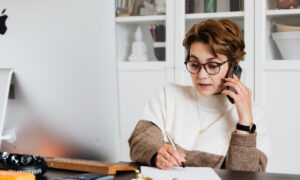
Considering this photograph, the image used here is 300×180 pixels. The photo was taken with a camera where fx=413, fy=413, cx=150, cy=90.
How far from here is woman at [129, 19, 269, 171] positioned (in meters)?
1.35

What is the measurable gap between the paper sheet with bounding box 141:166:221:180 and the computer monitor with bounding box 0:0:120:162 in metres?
0.15

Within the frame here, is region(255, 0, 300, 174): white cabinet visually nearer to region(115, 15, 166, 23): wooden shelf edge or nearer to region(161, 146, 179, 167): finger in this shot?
region(115, 15, 166, 23): wooden shelf edge

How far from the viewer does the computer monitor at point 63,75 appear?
867mm

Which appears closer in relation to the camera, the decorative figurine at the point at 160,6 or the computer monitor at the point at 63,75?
the computer monitor at the point at 63,75

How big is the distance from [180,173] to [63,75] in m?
0.38

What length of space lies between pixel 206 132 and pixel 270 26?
1.49 m

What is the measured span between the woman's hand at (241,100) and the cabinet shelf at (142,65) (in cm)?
145

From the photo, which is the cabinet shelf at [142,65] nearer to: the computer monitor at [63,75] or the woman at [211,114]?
the woman at [211,114]

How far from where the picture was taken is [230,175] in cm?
102

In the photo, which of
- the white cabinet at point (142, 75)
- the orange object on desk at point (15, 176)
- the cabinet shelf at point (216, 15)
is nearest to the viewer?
the orange object on desk at point (15, 176)

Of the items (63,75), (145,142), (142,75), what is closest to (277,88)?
(142,75)

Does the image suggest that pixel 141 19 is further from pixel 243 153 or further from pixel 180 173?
pixel 180 173

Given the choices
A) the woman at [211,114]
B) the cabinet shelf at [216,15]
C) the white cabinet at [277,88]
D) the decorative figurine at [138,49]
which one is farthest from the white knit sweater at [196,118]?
the decorative figurine at [138,49]

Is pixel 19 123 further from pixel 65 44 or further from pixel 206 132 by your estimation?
pixel 206 132
